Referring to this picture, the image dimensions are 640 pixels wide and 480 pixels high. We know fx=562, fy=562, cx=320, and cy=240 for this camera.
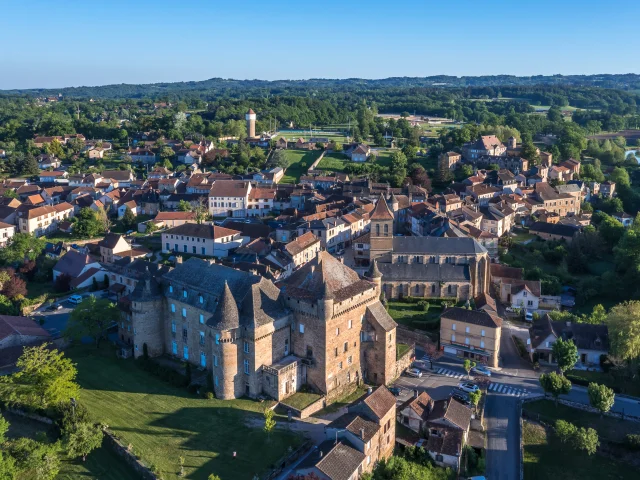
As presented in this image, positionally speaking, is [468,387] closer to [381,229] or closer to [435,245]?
[435,245]

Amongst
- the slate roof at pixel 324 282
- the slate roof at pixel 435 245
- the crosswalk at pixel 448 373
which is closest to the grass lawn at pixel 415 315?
the slate roof at pixel 435 245

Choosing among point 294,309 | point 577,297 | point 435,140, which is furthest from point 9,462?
point 435,140

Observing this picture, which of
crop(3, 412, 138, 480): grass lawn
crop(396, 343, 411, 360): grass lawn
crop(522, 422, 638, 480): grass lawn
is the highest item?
crop(396, 343, 411, 360): grass lawn

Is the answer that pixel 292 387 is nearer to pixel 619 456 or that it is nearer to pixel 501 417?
pixel 501 417

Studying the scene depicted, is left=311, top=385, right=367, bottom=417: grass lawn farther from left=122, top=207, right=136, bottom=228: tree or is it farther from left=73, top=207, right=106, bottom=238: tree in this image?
left=122, top=207, right=136, bottom=228: tree

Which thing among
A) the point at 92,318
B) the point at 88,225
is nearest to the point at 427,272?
the point at 92,318

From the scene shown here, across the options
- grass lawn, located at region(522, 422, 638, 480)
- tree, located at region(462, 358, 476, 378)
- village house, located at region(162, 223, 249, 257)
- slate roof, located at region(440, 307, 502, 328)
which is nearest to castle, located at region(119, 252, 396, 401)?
tree, located at region(462, 358, 476, 378)

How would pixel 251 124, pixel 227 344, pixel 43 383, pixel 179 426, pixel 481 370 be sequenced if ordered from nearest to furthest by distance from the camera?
pixel 179 426, pixel 43 383, pixel 227 344, pixel 481 370, pixel 251 124

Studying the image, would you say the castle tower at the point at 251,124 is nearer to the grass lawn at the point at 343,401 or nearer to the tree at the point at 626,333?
the grass lawn at the point at 343,401
